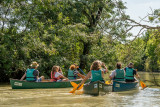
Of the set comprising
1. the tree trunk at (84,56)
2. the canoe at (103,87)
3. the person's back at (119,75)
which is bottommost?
the canoe at (103,87)

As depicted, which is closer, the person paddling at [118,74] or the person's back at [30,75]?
the person paddling at [118,74]

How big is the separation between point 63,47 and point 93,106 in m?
12.6

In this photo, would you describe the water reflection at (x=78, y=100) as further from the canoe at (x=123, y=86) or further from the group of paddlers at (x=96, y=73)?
the canoe at (x=123, y=86)

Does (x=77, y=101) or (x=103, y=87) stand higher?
(x=103, y=87)

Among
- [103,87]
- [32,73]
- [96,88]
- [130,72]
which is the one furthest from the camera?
[130,72]

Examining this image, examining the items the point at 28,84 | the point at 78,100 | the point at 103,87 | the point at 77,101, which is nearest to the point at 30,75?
the point at 28,84

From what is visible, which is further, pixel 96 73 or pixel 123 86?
pixel 123 86

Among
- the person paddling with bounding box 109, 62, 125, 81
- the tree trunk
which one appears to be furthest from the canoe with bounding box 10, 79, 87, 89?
the tree trunk

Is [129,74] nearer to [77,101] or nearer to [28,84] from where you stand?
[28,84]

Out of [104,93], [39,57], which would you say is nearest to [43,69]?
[39,57]

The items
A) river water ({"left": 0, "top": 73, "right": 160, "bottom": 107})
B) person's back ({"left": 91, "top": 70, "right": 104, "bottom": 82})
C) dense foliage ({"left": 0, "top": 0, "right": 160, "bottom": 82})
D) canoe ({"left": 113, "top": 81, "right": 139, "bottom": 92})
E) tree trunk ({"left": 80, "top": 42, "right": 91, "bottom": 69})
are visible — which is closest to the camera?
river water ({"left": 0, "top": 73, "right": 160, "bottom": 107})

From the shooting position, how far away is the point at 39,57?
17906mm

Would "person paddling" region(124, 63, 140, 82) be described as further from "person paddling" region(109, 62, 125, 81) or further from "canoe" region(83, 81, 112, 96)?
"canoe" region(83, 81, 112, 96)

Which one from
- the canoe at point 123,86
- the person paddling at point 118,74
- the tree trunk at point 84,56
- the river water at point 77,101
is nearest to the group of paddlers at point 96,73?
the person paddling at point 118,74
